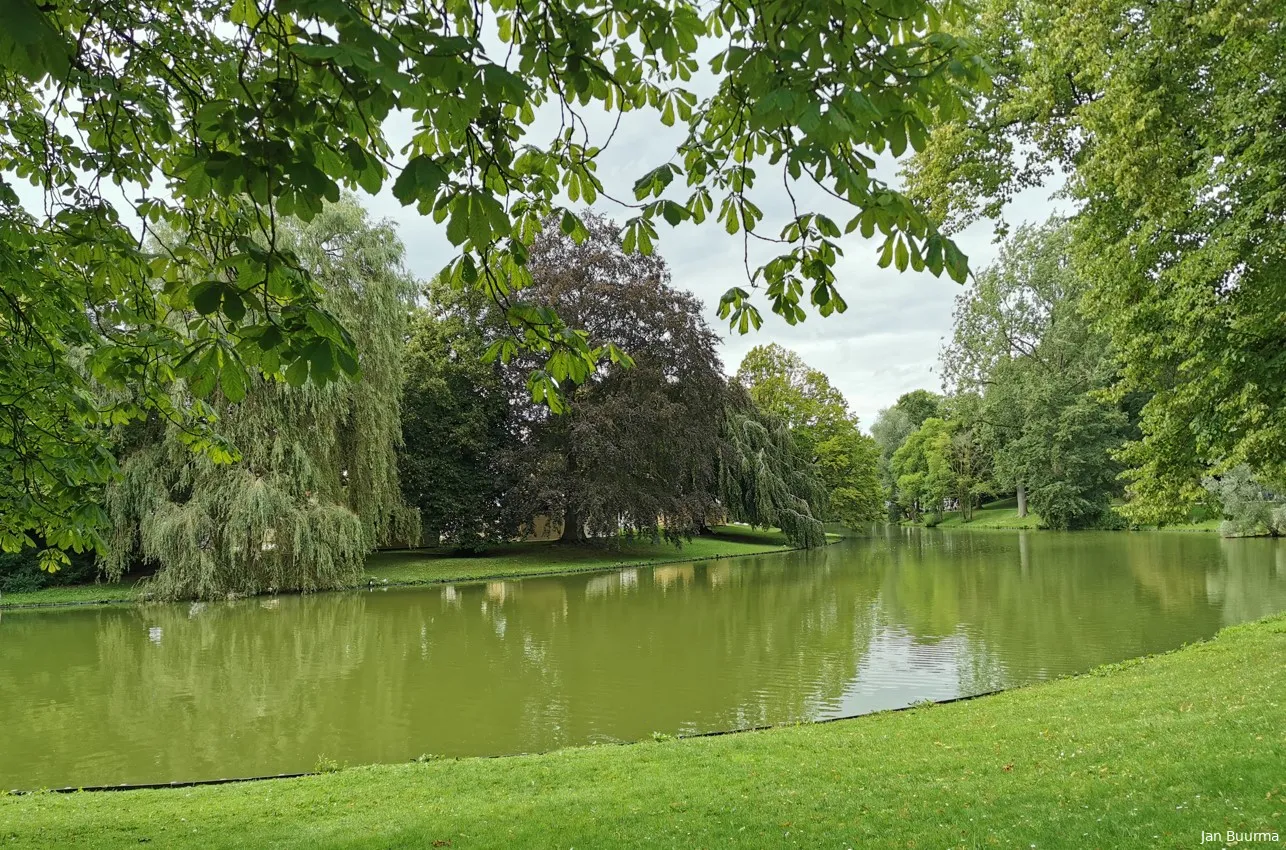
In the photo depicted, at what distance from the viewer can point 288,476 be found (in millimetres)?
16797

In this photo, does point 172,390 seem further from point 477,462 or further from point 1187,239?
point 1187,239

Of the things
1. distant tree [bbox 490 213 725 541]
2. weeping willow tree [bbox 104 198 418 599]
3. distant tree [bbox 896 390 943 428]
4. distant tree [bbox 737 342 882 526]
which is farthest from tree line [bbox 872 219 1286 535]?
weeping willow tree [bbox 104 198 418 599]

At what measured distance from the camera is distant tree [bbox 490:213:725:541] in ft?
80.9

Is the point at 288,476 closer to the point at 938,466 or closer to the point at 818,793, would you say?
the point at 818,793

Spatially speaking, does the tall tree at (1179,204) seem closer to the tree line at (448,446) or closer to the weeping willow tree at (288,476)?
the tree line at (448,446)

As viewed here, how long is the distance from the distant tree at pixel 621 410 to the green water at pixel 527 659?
5898 mm

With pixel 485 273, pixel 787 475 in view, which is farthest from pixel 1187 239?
pixel 787 475

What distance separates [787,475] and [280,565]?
21.2 metres

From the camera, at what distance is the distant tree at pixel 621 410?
24656 millimetres

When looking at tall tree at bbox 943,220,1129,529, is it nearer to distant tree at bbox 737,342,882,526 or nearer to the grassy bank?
distant tree at bbox 737,342,882,526

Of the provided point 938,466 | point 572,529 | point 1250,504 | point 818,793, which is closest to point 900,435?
point 938,466

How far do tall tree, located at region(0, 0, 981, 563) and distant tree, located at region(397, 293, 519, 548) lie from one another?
20.6 meters

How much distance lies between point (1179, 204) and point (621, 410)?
17.8 m

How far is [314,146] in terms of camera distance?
2.09 meters
